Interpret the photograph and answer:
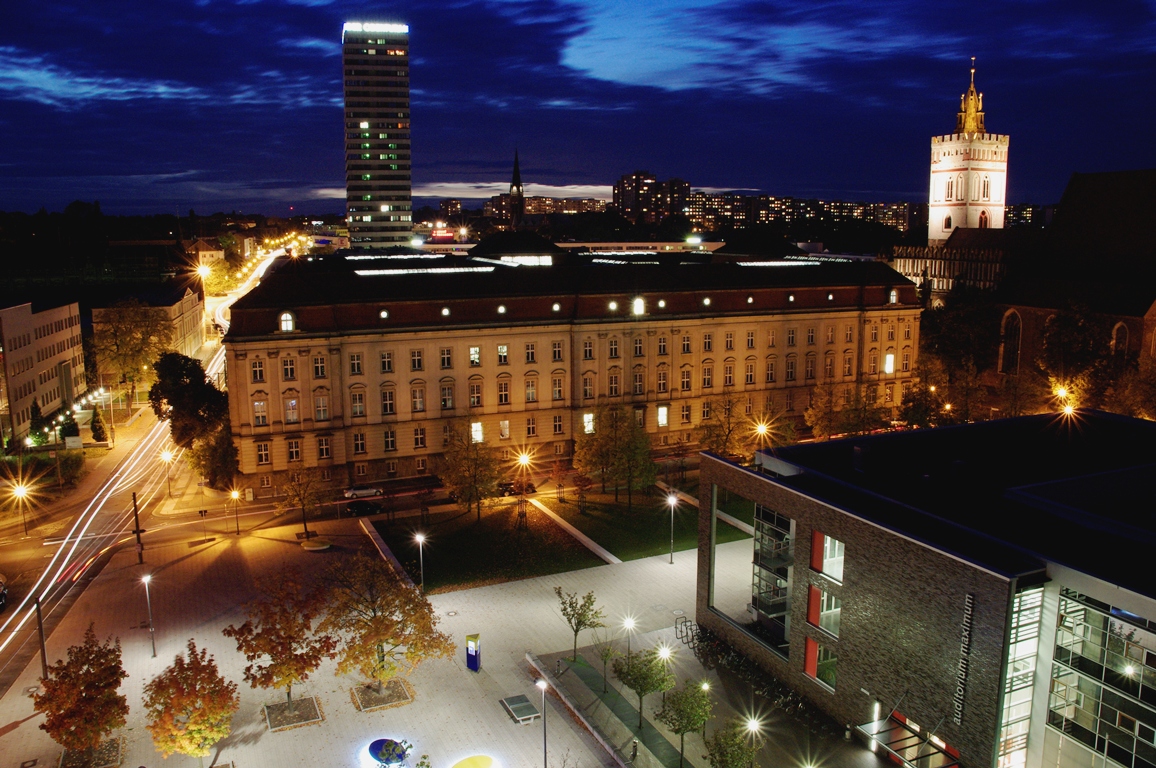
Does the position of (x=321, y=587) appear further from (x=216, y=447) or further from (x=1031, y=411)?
(x=1031, y=411)

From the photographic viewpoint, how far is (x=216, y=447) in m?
63.2

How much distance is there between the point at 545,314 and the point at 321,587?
119 feet

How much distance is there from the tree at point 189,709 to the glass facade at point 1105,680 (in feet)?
90.2

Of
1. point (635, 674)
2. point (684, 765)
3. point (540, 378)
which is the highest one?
point (540, 378)

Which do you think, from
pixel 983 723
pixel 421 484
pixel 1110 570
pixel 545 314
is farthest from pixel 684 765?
pixel 545 314

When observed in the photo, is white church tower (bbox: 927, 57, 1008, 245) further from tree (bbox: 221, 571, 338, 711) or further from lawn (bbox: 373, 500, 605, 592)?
tree (bbox: 221, 571, 338, 711)

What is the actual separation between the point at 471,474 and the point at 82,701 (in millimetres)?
29065

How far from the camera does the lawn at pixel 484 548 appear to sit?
4925cm

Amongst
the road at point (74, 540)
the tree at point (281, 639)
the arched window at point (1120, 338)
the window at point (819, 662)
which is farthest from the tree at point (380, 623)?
the arched window at point (1120, 338)

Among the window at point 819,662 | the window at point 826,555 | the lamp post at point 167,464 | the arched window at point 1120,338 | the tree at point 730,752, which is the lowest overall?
the lamp post at point 167,464

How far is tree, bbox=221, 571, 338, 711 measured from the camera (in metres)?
33.9

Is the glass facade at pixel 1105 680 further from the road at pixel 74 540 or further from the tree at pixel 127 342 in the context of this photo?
the tree at pixel 127 342

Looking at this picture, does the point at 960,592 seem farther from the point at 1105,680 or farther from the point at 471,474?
the point at 471,474

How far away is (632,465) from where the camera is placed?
6031 centimetres
